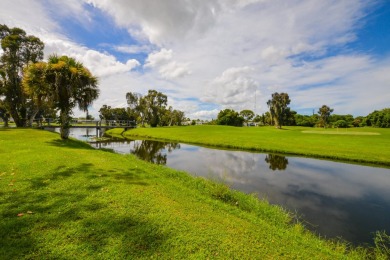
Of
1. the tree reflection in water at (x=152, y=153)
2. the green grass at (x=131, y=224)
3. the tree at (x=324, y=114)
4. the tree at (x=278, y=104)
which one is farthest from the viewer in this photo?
the tree at (x=324, y=114)

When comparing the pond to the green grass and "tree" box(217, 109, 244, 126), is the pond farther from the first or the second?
"tree" box(217, 109, 244, 126)

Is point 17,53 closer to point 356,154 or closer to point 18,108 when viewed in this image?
point 18,108

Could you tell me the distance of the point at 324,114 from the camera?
105312 mm

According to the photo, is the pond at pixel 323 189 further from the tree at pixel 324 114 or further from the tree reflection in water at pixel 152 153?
the tree at pixel 324 114

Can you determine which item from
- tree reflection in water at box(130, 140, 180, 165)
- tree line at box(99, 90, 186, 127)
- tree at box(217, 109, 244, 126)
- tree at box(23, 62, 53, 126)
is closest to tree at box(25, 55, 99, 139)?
tree at box(23, 62, 53, 126)

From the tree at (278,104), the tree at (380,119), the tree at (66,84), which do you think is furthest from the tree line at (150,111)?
the tree at (380,119)

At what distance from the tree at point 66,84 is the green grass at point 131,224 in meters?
12.9

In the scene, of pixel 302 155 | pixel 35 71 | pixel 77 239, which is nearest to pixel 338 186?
pixel 302 155

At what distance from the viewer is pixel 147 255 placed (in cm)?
480

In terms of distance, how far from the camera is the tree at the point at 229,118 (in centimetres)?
10744

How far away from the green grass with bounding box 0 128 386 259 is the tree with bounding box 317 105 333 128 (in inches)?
4515

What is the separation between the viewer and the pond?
9.05 metres

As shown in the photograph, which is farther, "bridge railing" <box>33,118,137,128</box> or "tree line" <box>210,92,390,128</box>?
"tree line" <box>210,92,390,128</box>

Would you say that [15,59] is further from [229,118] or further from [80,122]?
[229,118]
